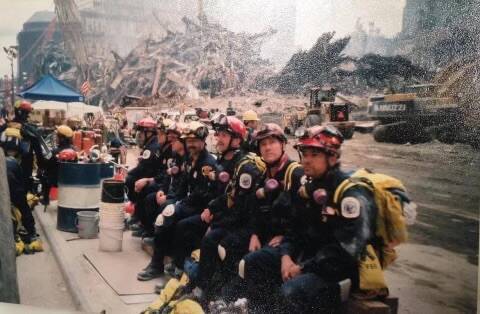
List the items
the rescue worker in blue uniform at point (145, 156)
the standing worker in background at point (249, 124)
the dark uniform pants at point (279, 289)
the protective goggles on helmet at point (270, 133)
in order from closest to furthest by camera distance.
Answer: the dark uniform pants at point (279, 289), the protective goggles on helmet at point (270, 133), the standing worker in background at point (249, 124), the rescue worker in blue uniform at point (145, 156)

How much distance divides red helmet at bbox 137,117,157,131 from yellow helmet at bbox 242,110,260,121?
1.38 m

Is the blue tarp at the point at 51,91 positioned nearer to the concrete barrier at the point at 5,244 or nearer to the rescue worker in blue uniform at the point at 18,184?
the rescue worker in blue uniform at the point at 18,184

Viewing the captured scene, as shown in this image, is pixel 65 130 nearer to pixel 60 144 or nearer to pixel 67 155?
pixel 60 144

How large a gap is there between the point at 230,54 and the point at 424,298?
2.01 meters

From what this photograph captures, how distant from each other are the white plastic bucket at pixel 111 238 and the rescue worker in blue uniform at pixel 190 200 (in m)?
0.71

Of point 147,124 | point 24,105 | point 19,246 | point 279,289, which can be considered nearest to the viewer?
point 279,289

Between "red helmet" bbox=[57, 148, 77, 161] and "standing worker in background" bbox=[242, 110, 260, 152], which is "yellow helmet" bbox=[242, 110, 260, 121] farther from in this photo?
"red helmet" bbox=[57, 148, 77, 161]

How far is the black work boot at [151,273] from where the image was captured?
394cm

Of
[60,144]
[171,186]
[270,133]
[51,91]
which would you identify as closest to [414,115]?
[270,133]

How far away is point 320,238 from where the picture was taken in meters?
2.67

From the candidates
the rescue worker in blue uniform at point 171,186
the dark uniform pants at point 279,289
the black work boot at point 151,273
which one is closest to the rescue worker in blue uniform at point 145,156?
the rescue worker in blue uniform at point 171,186

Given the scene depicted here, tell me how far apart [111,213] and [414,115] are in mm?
3011

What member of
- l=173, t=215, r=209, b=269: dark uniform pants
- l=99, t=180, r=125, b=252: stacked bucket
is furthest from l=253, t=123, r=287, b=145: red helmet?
l=99, t=180, r=125, b=252: stacked bucket

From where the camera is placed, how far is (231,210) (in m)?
3.38
